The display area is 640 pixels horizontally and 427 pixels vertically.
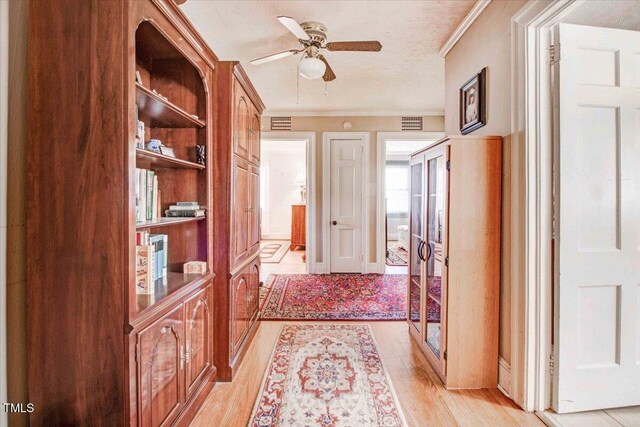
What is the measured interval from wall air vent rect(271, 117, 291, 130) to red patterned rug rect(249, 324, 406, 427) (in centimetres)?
329

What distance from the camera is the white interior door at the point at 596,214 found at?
1.63 metres

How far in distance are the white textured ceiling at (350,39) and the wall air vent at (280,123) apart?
1.71 feet

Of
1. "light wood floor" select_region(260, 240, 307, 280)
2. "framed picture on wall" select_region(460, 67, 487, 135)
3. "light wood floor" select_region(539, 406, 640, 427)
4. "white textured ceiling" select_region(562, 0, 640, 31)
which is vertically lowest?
"light wood floor" select_region(539, 406, 640, 427)

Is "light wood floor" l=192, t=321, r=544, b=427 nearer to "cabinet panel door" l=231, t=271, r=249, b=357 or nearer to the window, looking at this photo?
"cabinet panel door" l=231, t=271, r=249, b=357

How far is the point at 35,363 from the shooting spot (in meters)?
1.16

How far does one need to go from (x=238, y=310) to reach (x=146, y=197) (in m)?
1.05

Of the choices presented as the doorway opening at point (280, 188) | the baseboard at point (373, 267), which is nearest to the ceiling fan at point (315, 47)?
the baseboard at point (373, 267)

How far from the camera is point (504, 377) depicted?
186 cm

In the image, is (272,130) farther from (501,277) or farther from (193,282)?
(501,277)

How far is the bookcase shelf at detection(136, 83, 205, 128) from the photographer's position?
1.44 metres

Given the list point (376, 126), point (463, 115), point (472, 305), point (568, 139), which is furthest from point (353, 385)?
point (376, 126)

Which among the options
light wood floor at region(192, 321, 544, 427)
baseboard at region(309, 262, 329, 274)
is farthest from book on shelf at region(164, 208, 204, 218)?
baseboard at region(309, 262, 329, 274)

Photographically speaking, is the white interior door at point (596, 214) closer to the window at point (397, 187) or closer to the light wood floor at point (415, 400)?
the light wood floor at point (415, 400)

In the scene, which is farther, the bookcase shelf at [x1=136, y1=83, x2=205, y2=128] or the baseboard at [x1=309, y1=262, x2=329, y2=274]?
the baseboard at [x1=309, y1=262, x2=329, y2=274]
